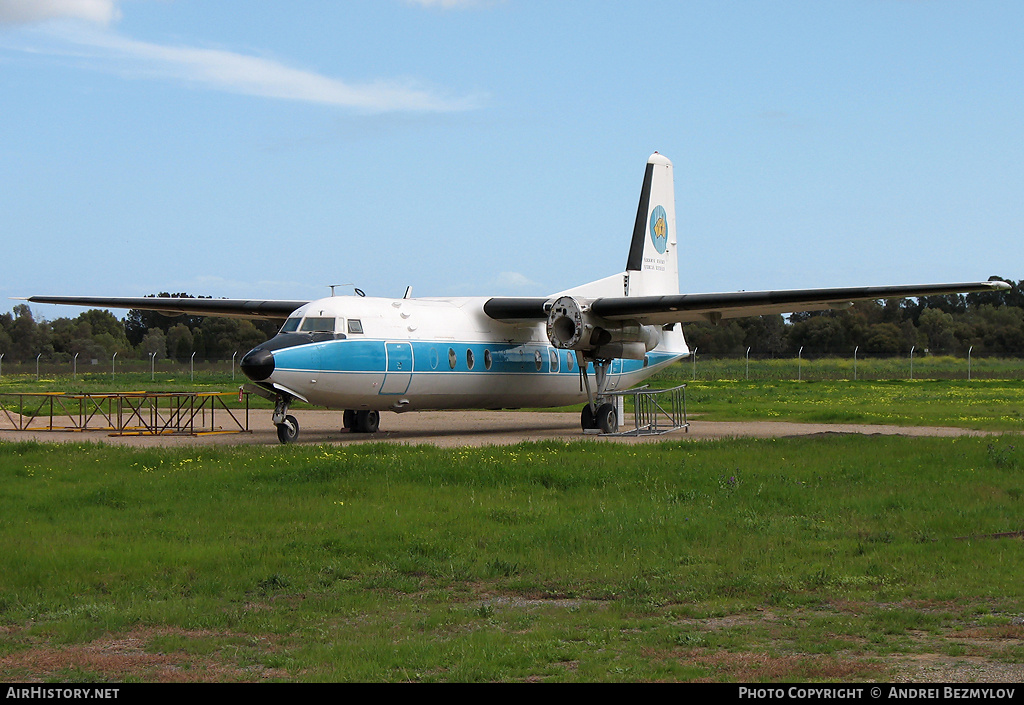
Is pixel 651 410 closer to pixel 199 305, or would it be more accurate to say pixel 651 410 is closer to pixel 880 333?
pixel 199 305

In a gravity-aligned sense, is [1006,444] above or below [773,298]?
below

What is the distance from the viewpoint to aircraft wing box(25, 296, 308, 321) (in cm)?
2939

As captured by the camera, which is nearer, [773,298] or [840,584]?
[840,584]

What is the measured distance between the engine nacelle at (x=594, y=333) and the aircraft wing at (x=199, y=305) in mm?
7516

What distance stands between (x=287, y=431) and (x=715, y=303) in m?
9.94

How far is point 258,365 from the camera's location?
21031 mm

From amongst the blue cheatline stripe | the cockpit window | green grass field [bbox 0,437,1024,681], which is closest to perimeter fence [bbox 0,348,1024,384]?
the blue cheatline stripe

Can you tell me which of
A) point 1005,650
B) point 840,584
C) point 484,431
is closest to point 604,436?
point 484,431

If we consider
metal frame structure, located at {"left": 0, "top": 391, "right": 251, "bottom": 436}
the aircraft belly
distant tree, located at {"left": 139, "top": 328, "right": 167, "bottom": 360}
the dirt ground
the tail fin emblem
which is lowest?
the dirt ground

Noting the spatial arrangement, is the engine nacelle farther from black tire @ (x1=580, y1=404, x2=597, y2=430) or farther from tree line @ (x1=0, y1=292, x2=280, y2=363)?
tree line @ (x1=0, y1=292, x2=280, y2=363)

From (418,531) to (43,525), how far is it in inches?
171

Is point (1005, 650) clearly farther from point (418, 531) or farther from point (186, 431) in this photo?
point (186, 431)

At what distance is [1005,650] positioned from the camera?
23.7ft

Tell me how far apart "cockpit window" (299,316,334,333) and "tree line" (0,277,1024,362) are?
2471 inches
